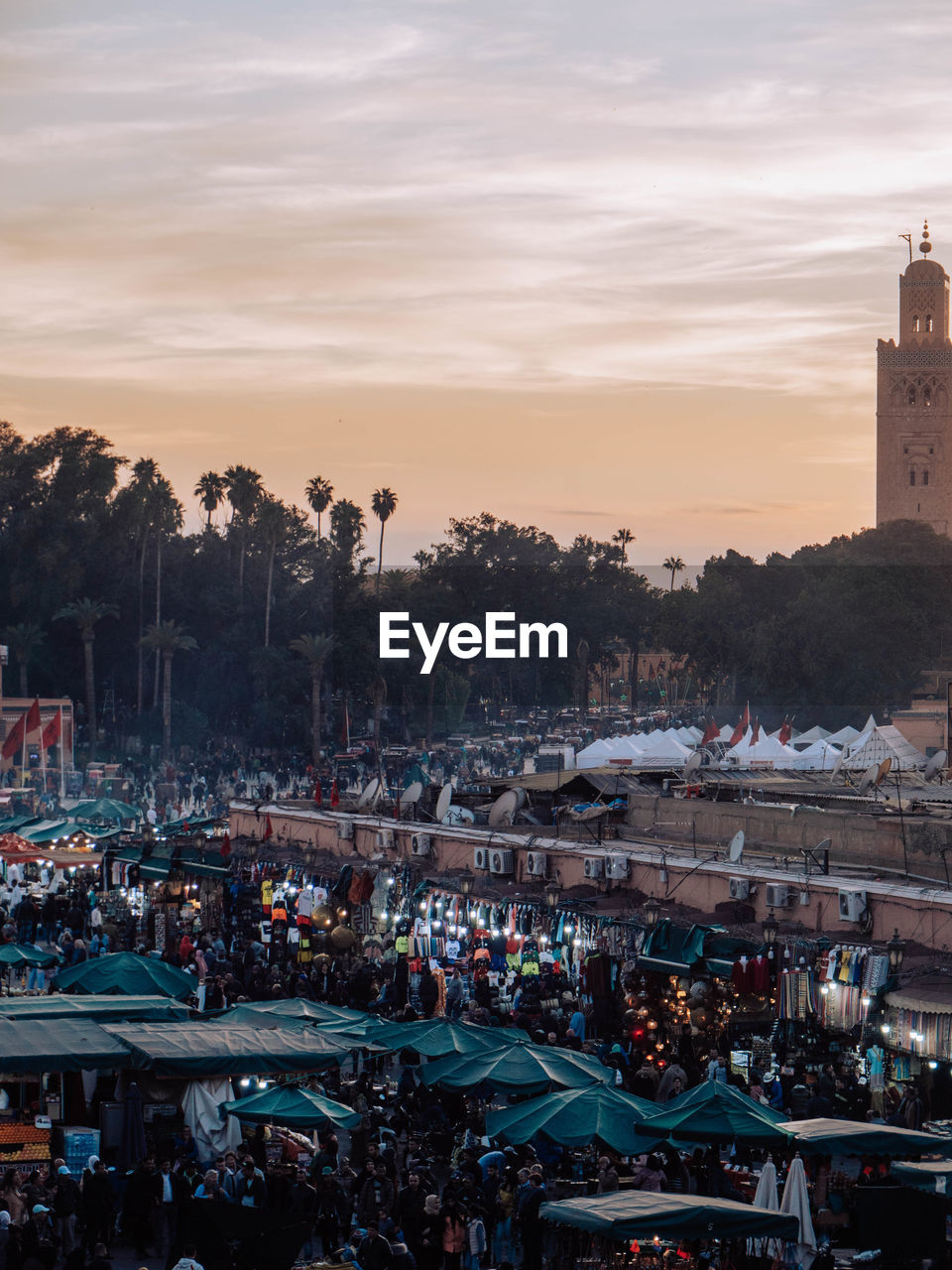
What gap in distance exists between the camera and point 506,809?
2841cm

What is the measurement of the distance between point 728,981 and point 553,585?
279 feet

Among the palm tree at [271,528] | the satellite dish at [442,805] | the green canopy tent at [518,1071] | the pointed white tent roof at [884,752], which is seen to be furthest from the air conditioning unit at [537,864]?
the palm tree at [271,528]

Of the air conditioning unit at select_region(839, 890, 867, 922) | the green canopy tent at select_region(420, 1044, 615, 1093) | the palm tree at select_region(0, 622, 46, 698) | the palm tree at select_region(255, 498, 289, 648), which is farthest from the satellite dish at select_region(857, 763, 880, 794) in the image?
the palm tree at select_region(255, 498, 289, 648)

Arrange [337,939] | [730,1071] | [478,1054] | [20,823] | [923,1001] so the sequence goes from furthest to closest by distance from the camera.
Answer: [20,823] < [337,939] < [730,1071] < [923,1001] < [478,1054]

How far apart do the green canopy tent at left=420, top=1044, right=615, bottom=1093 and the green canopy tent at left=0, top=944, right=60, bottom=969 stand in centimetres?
699

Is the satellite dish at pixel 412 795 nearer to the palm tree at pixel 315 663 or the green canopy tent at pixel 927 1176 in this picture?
the green canopy tent at pixel 927 1176

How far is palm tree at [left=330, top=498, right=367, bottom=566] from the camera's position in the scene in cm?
10239

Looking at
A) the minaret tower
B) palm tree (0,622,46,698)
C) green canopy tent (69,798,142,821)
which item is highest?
the minaret tower

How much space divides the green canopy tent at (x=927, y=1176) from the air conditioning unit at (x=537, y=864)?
1195 centimetres

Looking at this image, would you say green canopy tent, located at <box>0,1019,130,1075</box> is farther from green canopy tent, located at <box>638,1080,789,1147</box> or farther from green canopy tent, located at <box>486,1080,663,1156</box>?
green canopy tent, located at <box>638,1080,789,1147</box>

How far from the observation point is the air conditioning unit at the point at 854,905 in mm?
18812

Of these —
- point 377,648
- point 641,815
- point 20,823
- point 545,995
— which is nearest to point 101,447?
point 377,648

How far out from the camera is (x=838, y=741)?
5984 centimetres

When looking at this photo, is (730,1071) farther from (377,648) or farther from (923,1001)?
(377,648)
